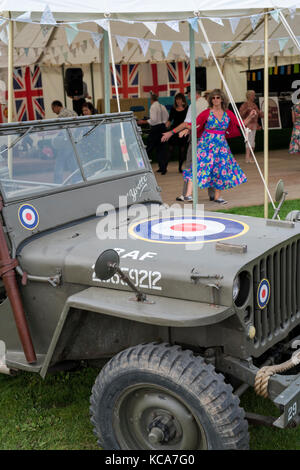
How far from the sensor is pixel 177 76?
17750mm

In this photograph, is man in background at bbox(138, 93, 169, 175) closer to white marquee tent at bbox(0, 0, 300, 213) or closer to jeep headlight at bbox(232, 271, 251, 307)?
white marquee tent at bbox(0, 0, 300, 213)

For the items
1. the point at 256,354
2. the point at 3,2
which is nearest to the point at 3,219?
the point at 256,354

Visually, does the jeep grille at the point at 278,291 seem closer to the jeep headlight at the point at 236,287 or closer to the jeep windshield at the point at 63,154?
the jeep headlight at the point at 236,287

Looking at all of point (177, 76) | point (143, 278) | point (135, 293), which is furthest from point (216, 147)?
point (177, 76)

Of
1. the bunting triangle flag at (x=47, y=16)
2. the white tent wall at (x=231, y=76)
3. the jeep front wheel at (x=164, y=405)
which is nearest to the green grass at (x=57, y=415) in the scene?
the jeep front wheel at (x=164, y=405)

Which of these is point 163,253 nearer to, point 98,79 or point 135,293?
point 135,293

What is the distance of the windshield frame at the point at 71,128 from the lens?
3.40 m

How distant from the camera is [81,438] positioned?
10.9ft

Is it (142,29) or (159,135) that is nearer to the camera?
(159,135)

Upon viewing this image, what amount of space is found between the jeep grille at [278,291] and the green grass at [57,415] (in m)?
0.66

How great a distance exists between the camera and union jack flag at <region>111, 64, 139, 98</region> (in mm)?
17062

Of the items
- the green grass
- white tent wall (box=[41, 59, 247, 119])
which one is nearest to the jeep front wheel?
the green grass

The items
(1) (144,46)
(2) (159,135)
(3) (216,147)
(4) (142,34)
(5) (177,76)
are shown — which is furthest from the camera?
(5) (177,76)

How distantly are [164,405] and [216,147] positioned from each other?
5.81m
